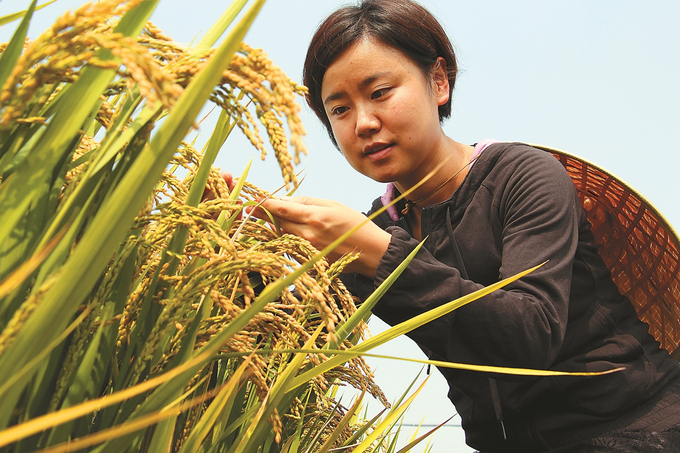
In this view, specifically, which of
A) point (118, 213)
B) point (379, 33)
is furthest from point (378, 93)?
point (118, 213)

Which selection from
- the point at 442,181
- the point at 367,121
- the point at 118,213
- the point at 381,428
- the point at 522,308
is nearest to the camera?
the point at 118,213

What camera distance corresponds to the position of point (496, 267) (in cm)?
138

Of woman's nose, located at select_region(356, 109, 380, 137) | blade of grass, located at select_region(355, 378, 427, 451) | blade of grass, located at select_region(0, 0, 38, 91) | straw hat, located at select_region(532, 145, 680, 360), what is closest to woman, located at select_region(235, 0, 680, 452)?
woman's nose, located at select_region(356, 109, 380, 137)

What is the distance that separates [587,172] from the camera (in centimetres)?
167

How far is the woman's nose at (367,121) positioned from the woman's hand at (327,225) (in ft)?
1.49

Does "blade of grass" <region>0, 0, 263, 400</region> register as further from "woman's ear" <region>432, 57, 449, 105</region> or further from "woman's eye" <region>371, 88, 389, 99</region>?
"woman's ear" <region>432, 57, 449, 105</region>

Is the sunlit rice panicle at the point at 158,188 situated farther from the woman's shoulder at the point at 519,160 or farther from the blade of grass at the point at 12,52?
the woman's shoulder at the point at 519,160

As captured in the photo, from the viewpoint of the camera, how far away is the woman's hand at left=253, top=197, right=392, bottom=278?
0.85 meters

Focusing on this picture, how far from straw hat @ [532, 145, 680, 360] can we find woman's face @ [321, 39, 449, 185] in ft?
1.75

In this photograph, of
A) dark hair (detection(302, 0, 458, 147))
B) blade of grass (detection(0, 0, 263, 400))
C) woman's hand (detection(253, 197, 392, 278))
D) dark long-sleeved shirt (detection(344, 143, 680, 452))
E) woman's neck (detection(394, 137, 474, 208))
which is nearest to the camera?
blade of grass (detection(0, 0, 263, 400))

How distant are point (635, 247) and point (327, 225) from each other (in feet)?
4.05

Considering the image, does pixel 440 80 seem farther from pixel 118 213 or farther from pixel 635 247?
pixel 118 213

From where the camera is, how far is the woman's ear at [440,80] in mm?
1567

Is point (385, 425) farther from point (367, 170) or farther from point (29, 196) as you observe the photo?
point (367, 170)
